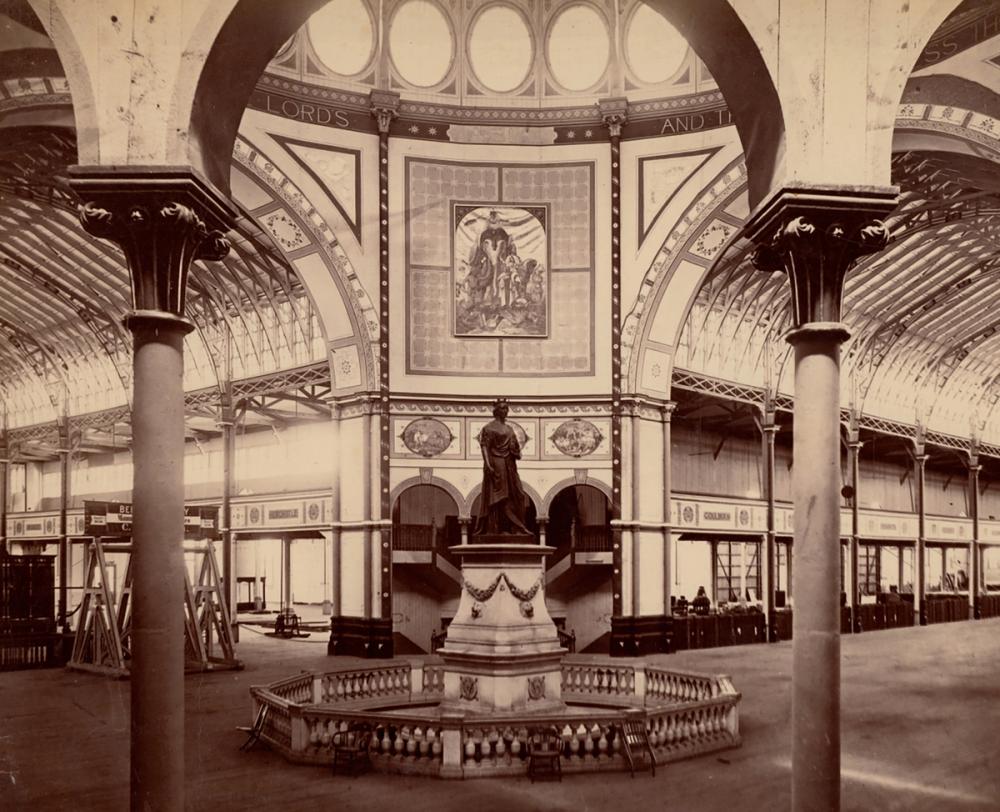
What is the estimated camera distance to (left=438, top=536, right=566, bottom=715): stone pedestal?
1163 centimetres

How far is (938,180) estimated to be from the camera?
76.2 feet

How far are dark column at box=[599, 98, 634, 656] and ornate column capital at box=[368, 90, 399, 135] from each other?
444 centimetres

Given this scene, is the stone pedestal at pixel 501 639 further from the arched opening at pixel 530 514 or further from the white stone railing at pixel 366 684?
the arched opening at pixel 530 514

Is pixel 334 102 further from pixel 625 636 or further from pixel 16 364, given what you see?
pixel 16 364

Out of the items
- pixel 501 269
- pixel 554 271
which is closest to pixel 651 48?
pixel 554 271

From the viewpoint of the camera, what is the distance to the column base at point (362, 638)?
20.7 m

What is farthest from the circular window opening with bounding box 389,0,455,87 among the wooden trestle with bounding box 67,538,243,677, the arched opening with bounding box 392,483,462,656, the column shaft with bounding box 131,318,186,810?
the column shaft with bounding box 131,318,186,810

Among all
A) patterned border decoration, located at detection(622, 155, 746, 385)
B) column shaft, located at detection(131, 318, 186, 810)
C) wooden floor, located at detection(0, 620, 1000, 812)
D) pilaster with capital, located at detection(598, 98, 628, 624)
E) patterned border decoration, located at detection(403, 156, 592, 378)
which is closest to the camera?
column shaft, located at detection(131, 318, 186, 810)

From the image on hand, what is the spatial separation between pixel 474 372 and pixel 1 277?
18.9 m

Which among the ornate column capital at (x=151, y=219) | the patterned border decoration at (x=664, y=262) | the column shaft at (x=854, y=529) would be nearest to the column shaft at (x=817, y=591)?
the ornate column capital at (x=151, y=219)

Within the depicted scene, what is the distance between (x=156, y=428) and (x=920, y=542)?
33597mm

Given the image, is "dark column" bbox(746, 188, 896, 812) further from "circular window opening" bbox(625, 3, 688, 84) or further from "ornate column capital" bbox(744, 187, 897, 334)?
"circular window opening" bbox(625, 3, 688, 84)

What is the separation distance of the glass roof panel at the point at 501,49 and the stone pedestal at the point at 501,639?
13024 mm

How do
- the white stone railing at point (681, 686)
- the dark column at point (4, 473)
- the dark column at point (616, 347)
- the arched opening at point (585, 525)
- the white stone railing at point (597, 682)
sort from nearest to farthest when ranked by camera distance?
the white stone railing at point (681, 686)
the white stone railing at point (597, 682)
the dark column at point (616, 347)
the arched opening at point (585, 525)
the dark column at point (4, 473)
